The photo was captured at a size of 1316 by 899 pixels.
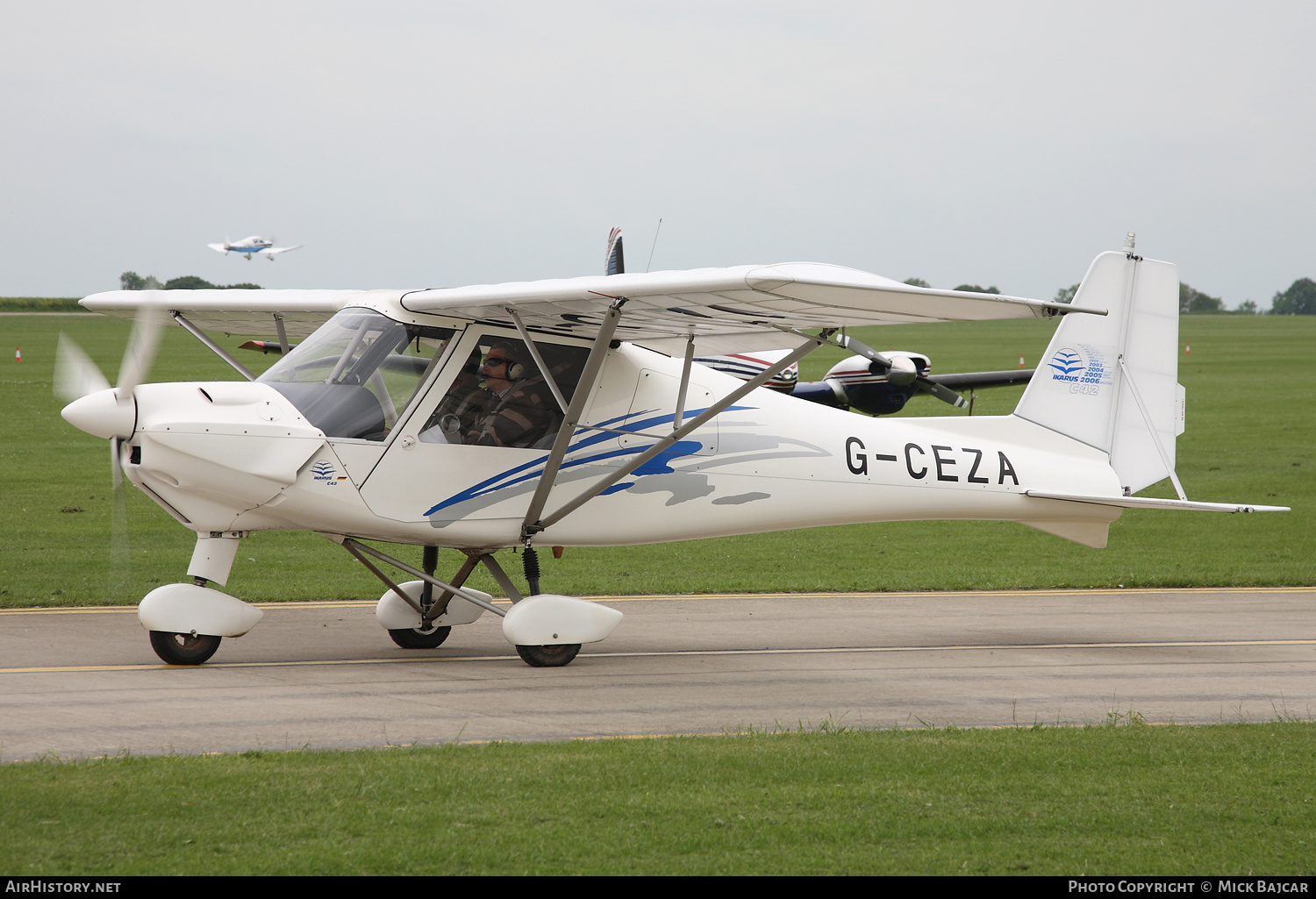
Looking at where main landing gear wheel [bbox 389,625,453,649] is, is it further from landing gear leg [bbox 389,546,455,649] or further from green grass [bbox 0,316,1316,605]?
green grass [bbox 0,316,1316,605]

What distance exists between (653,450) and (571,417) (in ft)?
2.56

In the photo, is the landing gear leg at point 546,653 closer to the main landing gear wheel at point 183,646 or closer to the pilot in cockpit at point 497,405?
the pilot in cockpit at point 497,405

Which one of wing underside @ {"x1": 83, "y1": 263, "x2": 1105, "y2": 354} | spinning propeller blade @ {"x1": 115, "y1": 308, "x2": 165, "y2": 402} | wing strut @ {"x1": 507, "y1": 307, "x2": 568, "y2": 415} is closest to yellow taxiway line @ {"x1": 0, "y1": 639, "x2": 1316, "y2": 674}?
spinning propeller blade @ {"x1": 115, "y1": 308, "x2": 165, "y2": 402}

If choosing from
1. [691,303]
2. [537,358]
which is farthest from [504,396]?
[691,303]

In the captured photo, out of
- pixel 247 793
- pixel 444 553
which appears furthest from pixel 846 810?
pixel 444 553

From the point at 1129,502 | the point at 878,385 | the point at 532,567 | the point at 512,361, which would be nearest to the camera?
the point at 512,361

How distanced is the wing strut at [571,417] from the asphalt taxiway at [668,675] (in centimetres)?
129

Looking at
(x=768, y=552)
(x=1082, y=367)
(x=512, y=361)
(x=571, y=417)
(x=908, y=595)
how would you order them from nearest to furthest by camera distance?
(x=571, y=417)
(x=512, y=361)
(x=1082, y=367)
(x=908, y=595)
(x=768, y=552)

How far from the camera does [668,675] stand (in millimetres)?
9891

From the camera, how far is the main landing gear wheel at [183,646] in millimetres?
9344

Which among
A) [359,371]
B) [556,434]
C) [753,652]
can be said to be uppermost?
[359,371]

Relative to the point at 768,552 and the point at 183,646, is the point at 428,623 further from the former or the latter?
the point at 768,552
